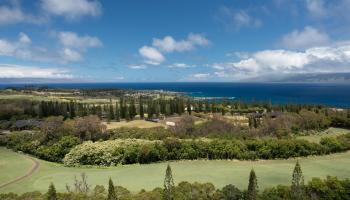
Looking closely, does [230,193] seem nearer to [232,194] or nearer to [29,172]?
[232,194]

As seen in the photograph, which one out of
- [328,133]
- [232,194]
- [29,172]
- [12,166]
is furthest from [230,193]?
[328,133]

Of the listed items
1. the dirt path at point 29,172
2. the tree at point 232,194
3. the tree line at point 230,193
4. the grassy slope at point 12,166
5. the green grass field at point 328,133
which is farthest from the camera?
the green grass field at point 328,133

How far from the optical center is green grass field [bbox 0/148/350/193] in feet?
140

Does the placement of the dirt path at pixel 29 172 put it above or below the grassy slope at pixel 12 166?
below

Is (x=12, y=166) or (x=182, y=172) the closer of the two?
(x=182, y=172)

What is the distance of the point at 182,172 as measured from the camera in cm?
4756

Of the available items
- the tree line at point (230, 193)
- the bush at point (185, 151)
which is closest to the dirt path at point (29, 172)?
the bush at point (185, 151)

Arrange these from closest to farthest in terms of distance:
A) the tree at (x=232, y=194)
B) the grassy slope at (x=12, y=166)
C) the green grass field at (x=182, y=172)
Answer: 1. the tree at (x=232, y=194)
2. the green grass field at (x=182, y=172)
3. the grassy slope at (x=12, y=166)

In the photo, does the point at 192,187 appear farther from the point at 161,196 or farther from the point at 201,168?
the point at 201,168

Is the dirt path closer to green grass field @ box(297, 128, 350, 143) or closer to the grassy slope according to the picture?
the grassy slope

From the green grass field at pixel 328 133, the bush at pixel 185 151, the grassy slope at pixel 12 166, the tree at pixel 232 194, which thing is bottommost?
the grassy slope at pixel 12 166

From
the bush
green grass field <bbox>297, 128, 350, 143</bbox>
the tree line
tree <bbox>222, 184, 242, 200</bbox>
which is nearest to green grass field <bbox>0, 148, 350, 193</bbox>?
the bush

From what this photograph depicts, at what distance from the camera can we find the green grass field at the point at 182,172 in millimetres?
42656

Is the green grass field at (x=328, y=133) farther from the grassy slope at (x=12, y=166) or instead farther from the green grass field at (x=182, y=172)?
the grassy slope at (x=12, y=166)
